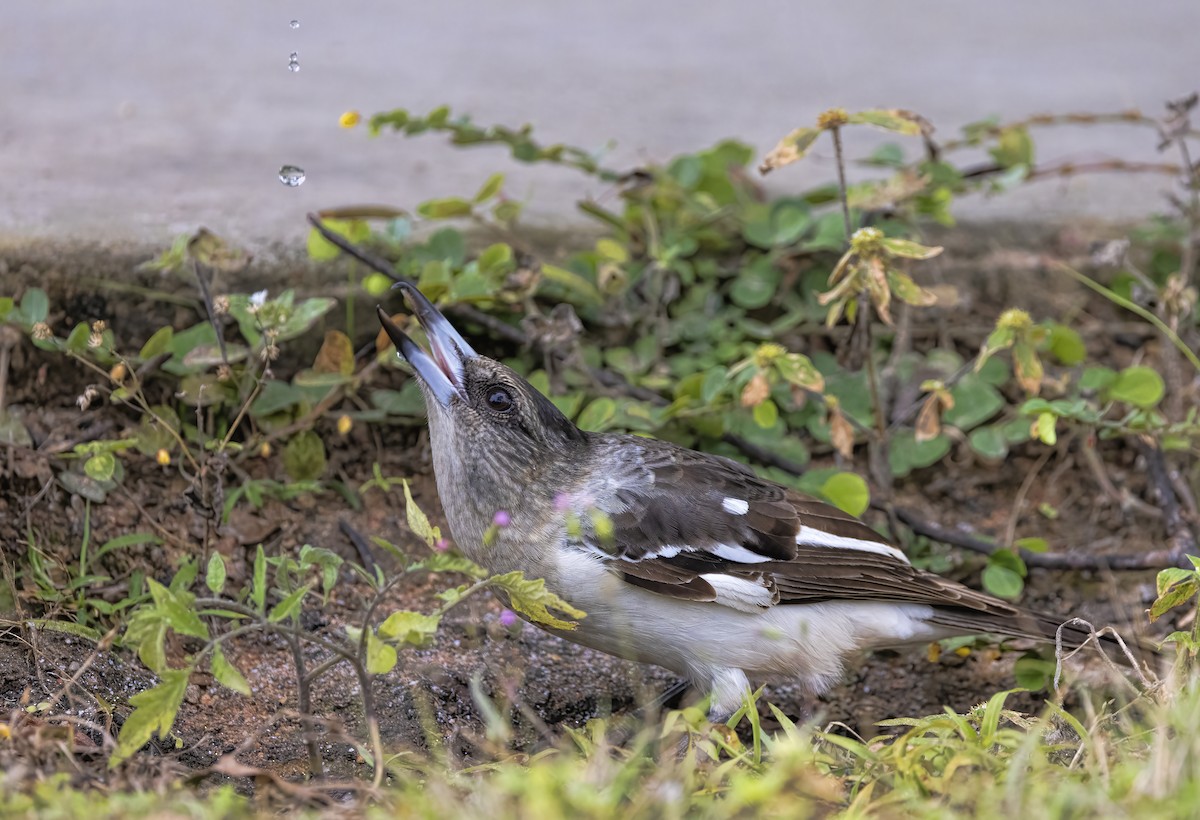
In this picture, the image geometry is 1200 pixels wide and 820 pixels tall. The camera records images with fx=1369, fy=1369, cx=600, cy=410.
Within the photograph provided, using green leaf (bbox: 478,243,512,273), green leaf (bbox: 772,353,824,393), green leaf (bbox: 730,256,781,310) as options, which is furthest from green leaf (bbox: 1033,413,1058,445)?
green leaf (bbox: 478,243,512,273)

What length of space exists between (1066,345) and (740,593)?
6.84ft

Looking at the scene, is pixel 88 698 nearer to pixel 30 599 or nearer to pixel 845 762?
pixel 30 599

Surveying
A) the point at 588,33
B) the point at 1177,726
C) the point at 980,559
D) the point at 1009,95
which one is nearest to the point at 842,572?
the point at 980,559

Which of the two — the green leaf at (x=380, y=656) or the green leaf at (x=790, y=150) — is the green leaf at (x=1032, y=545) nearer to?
the green leaf at (x=790, y=150)

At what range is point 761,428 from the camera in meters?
5.25

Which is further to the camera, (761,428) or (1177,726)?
(761,428)

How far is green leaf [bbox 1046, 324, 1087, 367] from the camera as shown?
17.7 feet

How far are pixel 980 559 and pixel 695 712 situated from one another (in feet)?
7.41

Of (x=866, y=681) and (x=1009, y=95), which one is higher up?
(x=1009, y=95)

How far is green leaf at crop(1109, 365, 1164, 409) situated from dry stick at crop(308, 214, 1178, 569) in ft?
1.80

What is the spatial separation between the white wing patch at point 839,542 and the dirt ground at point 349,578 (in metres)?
0.54

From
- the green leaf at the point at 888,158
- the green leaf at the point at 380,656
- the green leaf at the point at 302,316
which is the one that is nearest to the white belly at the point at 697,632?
the green leaf at the point at 380,656

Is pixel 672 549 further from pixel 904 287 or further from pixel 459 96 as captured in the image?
pixel 459 96

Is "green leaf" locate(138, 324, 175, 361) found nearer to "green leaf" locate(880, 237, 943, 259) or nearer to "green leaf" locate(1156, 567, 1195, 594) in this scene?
"green leaf" locate(880, 237, 943, 259)
